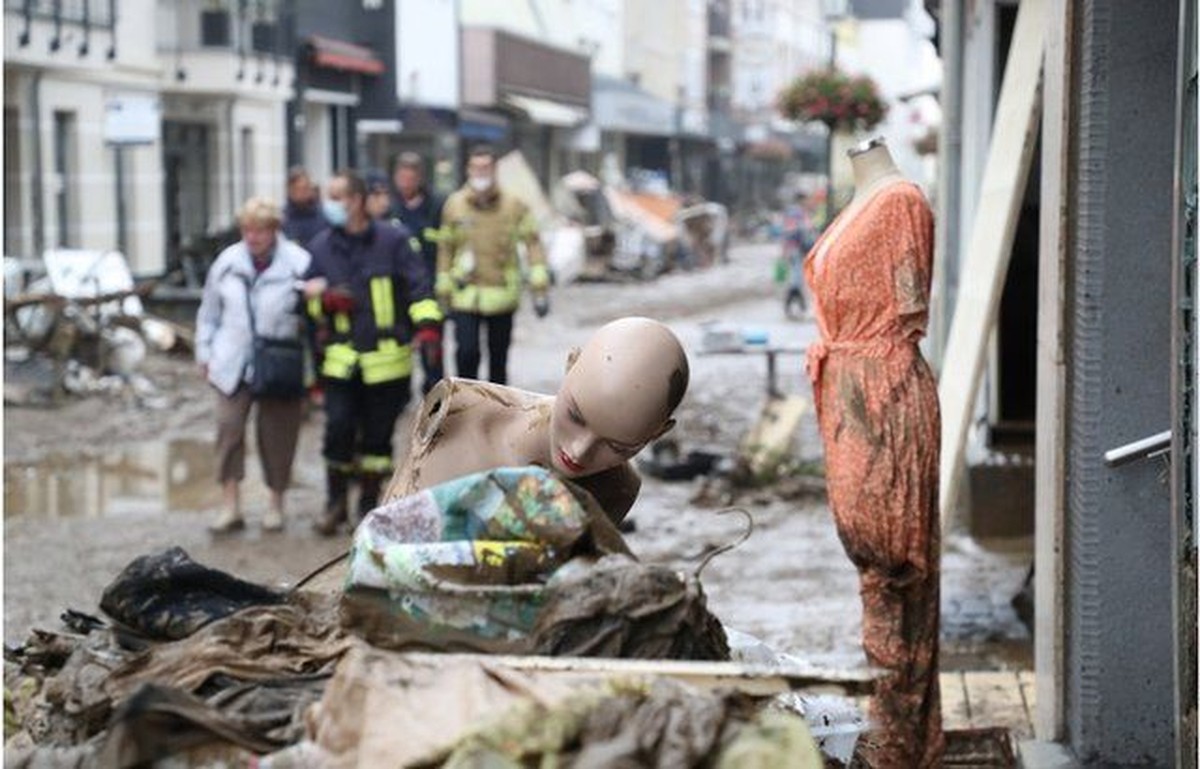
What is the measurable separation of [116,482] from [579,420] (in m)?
10.00

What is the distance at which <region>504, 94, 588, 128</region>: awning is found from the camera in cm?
4994

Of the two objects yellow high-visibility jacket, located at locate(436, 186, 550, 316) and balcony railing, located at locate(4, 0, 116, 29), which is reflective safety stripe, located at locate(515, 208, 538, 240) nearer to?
yellow high-visibility jacket, located at locate(436, 186, 550, 316)

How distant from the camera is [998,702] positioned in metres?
6.96

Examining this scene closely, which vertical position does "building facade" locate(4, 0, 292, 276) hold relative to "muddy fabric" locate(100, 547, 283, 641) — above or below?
above

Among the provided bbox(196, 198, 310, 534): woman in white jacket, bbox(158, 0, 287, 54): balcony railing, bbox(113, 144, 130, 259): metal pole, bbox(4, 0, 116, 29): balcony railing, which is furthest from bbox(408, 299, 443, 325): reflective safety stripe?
bbox(158, 0, 287, 54): balcony railing

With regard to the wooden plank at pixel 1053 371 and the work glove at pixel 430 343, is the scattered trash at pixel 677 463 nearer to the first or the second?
the work glove at pixel 430 343

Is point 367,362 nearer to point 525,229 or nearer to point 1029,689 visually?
point 525,229

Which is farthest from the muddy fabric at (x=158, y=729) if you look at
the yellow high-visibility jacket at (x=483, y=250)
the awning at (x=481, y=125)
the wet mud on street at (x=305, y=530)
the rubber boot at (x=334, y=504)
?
the awning at (x=481, y=125)

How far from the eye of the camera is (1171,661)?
213 inches

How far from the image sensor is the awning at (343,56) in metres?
37.3

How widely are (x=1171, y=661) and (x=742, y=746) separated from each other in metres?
3.16

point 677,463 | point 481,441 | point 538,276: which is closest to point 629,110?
point 538,276

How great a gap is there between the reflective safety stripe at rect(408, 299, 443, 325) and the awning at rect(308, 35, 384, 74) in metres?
27.3

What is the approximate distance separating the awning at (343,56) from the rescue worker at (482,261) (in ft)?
80.8
